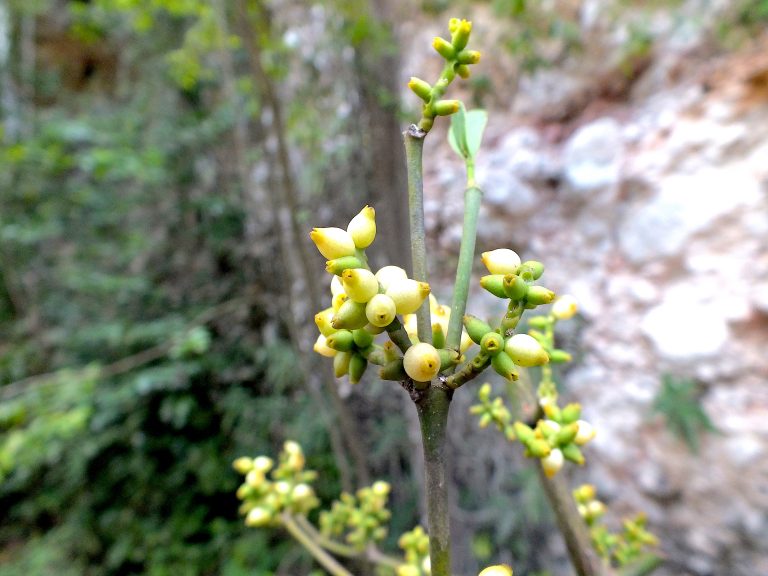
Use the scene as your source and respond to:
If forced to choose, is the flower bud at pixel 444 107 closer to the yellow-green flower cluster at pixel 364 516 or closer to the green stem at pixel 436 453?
the green stem at pixel 436 453

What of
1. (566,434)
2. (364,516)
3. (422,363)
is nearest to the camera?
(422,363)

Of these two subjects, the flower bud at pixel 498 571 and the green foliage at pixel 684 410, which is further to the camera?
the green foliage at pixel 684 410

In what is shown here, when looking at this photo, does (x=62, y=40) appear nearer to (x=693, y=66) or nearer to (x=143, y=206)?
(x=143, y=206)

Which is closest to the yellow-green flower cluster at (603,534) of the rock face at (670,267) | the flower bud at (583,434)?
the flower bud at (583,434)

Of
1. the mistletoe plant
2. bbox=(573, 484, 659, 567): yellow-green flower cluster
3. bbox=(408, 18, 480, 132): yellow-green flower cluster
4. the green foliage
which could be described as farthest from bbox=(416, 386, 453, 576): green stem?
the green foliage

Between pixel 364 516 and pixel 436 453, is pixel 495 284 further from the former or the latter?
pixel 364 516

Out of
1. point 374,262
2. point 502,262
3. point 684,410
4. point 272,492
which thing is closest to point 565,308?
point 502,262

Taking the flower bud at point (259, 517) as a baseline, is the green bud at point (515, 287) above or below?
above

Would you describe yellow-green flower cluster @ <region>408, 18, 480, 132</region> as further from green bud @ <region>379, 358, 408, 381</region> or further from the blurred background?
the blurred background
